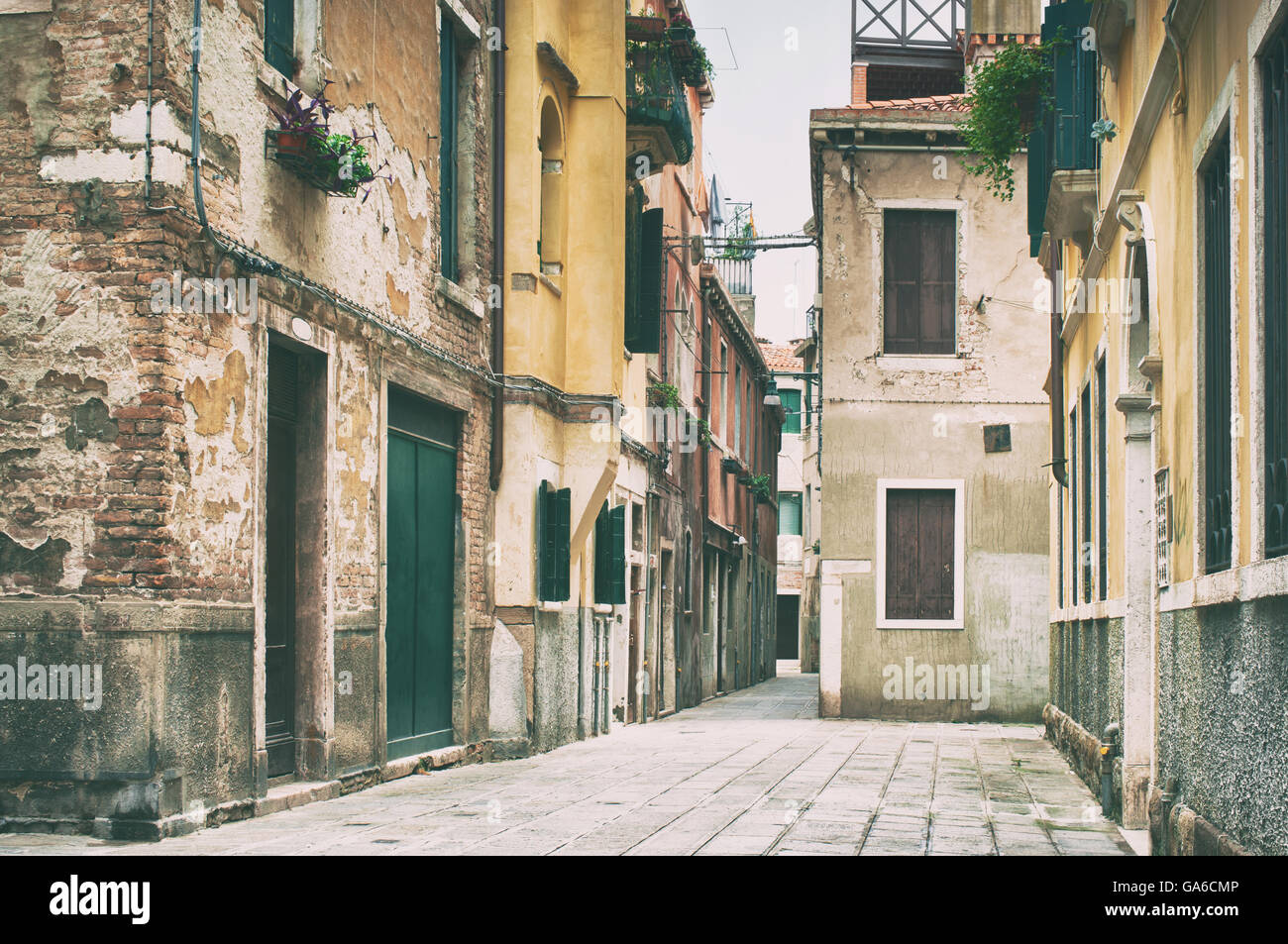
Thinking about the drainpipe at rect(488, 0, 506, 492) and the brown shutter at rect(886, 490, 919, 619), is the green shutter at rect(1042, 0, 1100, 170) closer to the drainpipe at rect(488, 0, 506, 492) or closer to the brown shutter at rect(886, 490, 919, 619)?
the drainpipe at rect(488, 0, 506, 492)

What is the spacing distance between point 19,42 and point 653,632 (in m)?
14.6

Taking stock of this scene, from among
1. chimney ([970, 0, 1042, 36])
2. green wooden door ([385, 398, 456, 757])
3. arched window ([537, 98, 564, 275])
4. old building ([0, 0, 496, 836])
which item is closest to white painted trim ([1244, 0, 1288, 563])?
old building ([0, 0, 496, 836])

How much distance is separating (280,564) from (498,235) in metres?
5.27

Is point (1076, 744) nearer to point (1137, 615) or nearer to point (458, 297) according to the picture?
point (1137, 615)

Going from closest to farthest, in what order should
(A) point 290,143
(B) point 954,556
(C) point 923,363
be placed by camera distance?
(A) point 290,143 → (B) point 954,556 → (C) point 923,363

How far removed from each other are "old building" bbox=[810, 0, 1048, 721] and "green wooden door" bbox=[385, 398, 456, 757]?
8043 mm

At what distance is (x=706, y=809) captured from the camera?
9.65 metres

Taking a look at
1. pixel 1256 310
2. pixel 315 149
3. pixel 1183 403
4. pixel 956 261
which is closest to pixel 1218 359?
pixel 1183 403

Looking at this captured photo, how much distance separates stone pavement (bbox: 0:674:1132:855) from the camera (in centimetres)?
787

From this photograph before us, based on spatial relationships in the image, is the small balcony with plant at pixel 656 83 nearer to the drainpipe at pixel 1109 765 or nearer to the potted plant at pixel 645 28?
the potted plant at pixel 645 28

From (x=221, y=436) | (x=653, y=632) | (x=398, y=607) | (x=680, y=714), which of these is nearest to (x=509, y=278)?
(x=398, y=607)

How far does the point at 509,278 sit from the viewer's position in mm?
14570

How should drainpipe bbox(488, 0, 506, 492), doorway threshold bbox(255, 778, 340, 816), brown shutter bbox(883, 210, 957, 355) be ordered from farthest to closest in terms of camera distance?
brown shutter bbox(883, 210, 957, 355) → drainpipe bbox(488, 0, 506, 492) → doorway threshold bbox(255, 778, 340, 816)

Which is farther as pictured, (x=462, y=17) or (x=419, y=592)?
(x=462, y=17)
